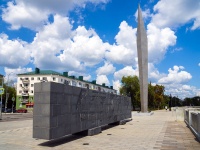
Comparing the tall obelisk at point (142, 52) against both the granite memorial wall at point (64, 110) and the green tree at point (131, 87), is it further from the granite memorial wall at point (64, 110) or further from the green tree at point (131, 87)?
the green tree at point (131, 87)


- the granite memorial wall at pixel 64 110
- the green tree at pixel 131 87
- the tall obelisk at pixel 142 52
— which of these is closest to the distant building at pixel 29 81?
the green tree at pixel 131 87

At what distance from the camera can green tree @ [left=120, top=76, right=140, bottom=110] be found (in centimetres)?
6825

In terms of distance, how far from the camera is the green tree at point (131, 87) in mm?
68250

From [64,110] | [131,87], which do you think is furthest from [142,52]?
[131,87]

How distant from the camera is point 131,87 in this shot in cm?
6931

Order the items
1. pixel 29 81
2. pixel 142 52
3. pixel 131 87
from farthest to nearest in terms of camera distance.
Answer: pixel 29 81, pixel 131 87, pixel 142 52

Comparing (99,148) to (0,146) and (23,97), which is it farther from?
(23,97)

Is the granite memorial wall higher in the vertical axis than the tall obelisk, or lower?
lower

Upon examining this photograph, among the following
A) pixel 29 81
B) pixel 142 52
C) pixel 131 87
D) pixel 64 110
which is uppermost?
pixel 142 52

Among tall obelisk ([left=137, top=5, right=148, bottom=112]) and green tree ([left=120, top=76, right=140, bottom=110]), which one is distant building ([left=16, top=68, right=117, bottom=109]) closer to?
green tree ([left=120, top=76, right=140, bottom=110])

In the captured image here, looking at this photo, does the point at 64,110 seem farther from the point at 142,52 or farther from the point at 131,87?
the point at 131,87

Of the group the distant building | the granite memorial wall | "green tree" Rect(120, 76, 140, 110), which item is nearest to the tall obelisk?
the granite memorial wall

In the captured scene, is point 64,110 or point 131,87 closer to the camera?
point 64,110

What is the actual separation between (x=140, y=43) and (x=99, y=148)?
83.1 ft
